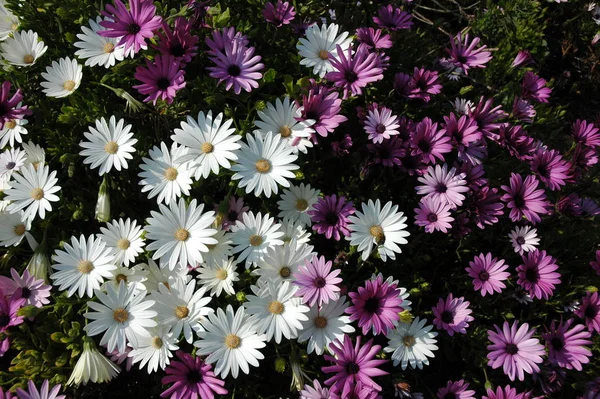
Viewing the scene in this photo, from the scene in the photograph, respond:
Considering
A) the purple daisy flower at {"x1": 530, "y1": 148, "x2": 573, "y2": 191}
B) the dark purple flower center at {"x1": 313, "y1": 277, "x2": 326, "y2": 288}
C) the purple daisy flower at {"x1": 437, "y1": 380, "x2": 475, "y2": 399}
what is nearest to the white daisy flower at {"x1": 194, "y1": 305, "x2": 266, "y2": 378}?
the dark purple flower center at {"x1": 313, "y1": 277, "x2": 326, "y2": 288}

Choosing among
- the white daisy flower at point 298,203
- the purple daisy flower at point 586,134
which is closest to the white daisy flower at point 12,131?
the white daisy flower at point 298,203

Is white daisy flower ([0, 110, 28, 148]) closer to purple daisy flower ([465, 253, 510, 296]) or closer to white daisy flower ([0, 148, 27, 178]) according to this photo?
white daisy flower ([0, 148, 27, 178])

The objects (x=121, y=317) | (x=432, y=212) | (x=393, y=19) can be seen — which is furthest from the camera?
(x=393, y=19)

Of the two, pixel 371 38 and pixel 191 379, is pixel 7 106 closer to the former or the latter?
pixel 191 379

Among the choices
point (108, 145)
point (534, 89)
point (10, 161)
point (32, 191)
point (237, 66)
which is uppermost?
point (534, 89)

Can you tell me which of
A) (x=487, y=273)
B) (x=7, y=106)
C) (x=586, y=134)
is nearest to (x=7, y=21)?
(x=7, y=106)

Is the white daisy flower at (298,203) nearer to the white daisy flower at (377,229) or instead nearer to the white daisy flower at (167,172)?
the white daisy flower at (377,229)

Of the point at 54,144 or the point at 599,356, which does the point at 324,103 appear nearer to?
the point at 54,144
